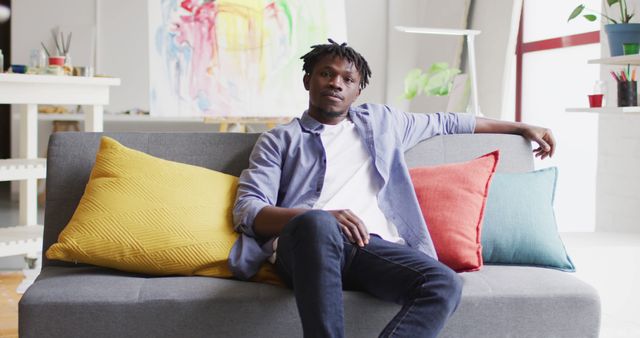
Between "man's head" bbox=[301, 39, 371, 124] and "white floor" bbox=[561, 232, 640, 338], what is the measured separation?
1.06m

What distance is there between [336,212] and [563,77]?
3.53 m

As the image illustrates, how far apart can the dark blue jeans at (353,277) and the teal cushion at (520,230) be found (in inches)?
16.0

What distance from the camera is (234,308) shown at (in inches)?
79.8

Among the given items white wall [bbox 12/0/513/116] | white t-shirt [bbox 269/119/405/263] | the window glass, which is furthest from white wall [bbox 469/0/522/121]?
white t-shirt [bbox 269/119/405/263]

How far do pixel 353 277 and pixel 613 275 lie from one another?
1274 millimetres

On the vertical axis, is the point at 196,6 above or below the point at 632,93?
above

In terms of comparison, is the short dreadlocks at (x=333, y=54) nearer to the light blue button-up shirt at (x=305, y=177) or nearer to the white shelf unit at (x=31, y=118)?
the light blue button-up shirt at (x=305, y=177)

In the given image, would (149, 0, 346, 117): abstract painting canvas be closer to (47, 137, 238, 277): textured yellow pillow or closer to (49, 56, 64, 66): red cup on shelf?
(49, 56, 64, 66): red cup on shelf

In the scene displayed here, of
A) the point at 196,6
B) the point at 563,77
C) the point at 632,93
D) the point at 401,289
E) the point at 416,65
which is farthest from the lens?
the point at 416,65

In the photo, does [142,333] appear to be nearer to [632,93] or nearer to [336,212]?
[336,212]

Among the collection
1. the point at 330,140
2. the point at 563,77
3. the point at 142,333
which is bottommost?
the point at 142,333

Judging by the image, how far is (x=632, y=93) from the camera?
347 centimetres

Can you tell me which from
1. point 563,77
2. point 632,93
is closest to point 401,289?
point 632,93

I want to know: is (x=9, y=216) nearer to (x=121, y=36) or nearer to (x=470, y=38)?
(x=121, y=36)
